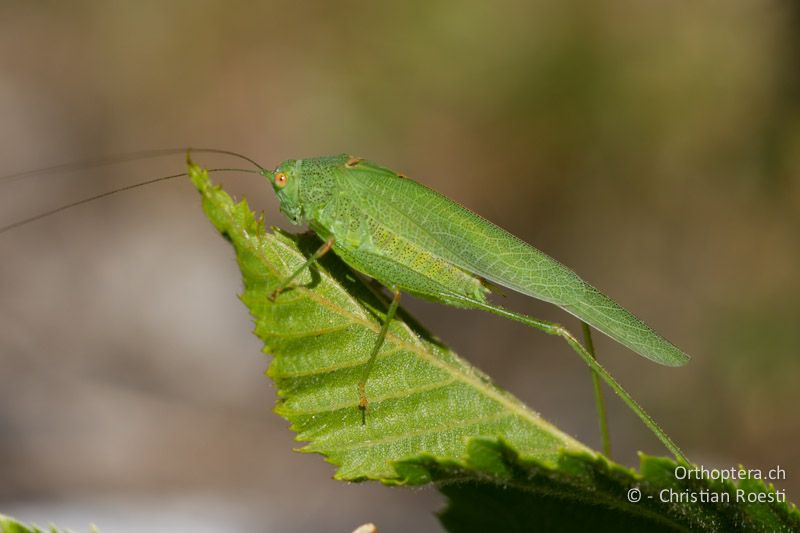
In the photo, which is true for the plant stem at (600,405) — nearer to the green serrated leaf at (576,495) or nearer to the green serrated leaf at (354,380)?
the green serrated leaf at (354,380)

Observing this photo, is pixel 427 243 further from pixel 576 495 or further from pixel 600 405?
pixel 576 495

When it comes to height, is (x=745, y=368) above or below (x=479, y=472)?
above

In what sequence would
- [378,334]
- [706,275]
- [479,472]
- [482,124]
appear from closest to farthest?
[479,472], [378,334], [706,275], [482,124]

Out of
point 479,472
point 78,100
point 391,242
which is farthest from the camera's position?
point 78,100

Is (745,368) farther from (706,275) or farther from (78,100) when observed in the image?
(78,100)

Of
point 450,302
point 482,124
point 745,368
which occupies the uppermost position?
point 482,124

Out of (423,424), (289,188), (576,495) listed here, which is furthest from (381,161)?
(576,495)

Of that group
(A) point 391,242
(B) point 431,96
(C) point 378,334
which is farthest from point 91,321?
(C) point 378,334

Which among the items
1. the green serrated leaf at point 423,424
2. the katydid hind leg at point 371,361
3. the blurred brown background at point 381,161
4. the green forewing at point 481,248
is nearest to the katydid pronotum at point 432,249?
the green forewing at point 481,248
